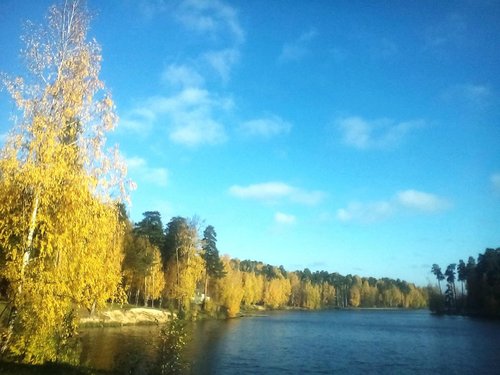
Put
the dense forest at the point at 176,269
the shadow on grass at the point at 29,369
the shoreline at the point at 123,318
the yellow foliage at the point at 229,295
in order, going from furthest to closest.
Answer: the yellow foliage at the point at 229,295 → the dense forest at the point at 176,269 → the shoreline at the point at 123,318 → the shadow on grass at the point at 29,369

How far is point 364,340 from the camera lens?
53.1 metres

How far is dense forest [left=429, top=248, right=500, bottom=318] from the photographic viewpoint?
102 meters

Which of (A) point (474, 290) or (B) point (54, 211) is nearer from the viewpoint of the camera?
(B) point (54, 211)

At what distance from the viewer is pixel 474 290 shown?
113062 millimetres

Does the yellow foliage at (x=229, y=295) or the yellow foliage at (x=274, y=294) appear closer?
the yellow foliage at (x=229, y=295)

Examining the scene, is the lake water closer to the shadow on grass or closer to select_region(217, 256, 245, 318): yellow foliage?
the shadow on grass

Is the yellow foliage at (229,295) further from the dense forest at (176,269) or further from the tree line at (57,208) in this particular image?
the tree line at (57,208)

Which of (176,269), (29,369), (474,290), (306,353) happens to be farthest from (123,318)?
(474,290)

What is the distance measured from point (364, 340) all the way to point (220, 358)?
26877 millimetres

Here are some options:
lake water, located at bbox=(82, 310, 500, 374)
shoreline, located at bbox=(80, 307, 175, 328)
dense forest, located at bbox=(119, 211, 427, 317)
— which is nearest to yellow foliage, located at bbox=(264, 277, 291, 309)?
dense forest, located at bbox=(119, 211, 427, 317)

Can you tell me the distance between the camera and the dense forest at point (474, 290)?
10191 centimetres

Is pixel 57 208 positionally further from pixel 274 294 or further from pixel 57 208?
pixel 274 294

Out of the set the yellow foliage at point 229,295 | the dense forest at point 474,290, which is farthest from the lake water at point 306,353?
the dense forest at point 474,290

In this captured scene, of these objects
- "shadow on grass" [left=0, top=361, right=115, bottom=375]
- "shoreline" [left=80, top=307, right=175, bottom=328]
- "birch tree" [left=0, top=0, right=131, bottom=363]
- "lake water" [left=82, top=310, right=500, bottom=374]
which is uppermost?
"birch tree" [left=0, top=0, right=131, bottom=363]
